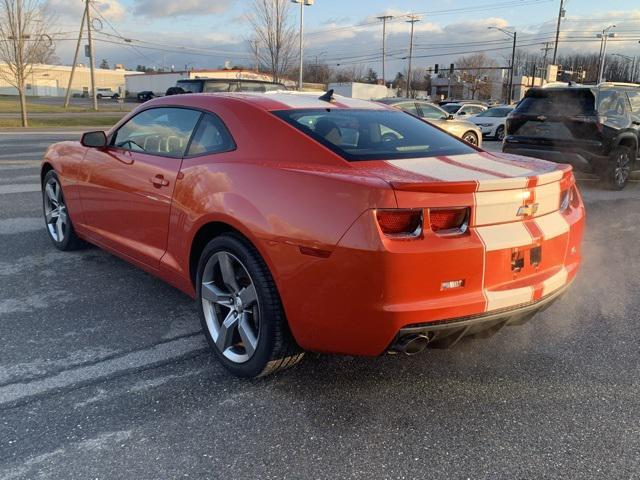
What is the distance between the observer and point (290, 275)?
8.72ft

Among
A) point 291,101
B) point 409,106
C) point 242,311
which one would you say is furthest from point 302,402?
point 409,106

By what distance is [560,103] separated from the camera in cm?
966

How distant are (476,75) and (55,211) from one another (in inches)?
3986

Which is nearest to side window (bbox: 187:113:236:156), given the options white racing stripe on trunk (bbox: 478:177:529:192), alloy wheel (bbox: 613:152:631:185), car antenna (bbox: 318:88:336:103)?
car antenna (bbox: 318:88:336:103)

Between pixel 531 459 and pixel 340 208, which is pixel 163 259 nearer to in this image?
pixel 340 208

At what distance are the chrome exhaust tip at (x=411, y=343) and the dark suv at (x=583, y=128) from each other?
7.99 metres

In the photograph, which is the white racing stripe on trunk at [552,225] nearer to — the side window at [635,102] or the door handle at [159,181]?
the door handle at [159,181]

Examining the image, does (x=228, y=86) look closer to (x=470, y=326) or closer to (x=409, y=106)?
(x=409, y=106)

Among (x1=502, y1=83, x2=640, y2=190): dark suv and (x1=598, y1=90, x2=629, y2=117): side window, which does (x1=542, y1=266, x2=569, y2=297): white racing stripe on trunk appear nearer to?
(x1=502, y1=83, x2=640, y2=190): dark suv

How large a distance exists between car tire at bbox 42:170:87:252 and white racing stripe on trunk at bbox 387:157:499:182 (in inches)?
134

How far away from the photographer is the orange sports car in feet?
8.09

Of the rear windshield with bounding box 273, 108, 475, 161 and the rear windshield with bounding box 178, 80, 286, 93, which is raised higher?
the rear windshield with bounding box 178, 80, 286, 93

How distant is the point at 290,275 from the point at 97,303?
2.09 m

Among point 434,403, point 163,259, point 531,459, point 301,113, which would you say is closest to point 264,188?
point 301,113
